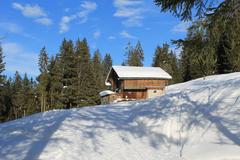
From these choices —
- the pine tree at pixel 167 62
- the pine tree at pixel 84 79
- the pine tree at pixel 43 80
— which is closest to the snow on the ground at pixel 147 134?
the pine tree at pixel 84 79

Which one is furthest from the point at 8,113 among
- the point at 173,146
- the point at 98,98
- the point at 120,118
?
the point at 173,146

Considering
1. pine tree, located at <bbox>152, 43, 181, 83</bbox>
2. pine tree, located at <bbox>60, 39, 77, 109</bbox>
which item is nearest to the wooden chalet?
pine tree, located at <bbox>60, 39, 77, 109</bbox>

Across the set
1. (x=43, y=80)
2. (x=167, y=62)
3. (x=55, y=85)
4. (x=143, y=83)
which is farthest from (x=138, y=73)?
(x=167, y=62)

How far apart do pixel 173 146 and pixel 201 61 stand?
11.6 ft

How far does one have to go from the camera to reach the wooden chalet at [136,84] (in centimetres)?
5500

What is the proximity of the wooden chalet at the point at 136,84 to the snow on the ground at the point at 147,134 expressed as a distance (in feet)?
121

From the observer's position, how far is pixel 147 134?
13.9 m

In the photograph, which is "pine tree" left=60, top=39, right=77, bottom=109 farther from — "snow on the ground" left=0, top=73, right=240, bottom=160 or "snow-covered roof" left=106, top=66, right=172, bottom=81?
"snow on the ground" left=0, top=73, right=240, bottom=160

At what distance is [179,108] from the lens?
16375 mm

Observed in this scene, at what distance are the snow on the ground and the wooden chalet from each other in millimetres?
37030

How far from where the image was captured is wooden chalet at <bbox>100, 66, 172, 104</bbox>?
2165 inches

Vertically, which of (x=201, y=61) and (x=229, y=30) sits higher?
(x=229, y=30)

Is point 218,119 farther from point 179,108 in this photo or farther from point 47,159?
point 47,159

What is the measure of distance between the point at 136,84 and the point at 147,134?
42.3m
